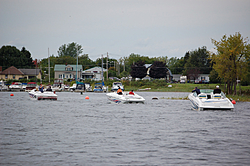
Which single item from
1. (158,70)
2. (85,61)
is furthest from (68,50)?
(158,70)

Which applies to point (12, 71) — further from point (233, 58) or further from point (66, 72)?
point (233, 58)

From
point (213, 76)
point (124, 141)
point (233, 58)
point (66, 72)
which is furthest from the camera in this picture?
point (66, 72)

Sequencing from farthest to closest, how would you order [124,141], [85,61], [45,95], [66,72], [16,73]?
[85,61]
[66,72]
[16,73]
[45,95]
[124,141]

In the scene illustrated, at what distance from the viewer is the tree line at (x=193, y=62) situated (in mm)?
46750

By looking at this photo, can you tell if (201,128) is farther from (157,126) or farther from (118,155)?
(118,155)

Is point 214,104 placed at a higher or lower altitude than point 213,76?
lower

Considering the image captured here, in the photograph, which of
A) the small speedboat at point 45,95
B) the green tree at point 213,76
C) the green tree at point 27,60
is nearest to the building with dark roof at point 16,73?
the green tree at point 27,60

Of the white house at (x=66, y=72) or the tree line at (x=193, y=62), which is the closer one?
the tree line at (x=193, y=62)

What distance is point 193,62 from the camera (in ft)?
411

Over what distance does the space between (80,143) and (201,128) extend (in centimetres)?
790

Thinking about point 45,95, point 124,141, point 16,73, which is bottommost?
point 124,141

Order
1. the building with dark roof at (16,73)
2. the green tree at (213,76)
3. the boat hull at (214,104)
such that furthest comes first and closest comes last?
the building with dark roof at (16,73) → the green tree at (213,76) → the boat hull at (214,104)

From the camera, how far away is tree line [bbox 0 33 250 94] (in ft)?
153

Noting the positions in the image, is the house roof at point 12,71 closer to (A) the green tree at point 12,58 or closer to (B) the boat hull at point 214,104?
(A) the green tree at point 12,58
